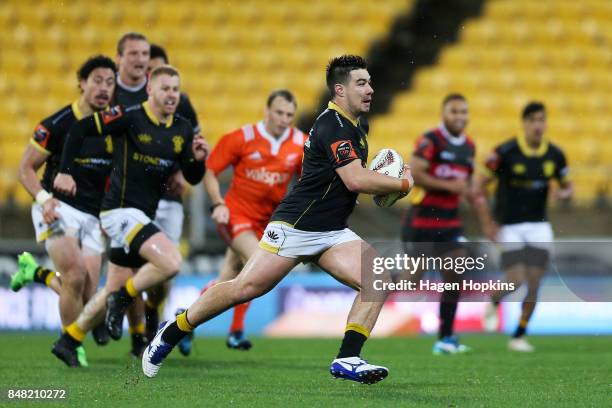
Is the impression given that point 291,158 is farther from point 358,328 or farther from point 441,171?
point 358,328

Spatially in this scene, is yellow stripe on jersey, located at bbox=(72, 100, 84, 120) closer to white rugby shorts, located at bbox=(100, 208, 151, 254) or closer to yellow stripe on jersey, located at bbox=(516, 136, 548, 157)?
white rugby shorts, located at bbox=(100, 208, 151, 254)

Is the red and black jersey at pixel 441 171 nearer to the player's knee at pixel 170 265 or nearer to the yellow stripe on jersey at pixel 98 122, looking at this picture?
the player's knee at pixel 170 265

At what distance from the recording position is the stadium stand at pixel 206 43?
2006 centimetres

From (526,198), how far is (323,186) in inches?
197

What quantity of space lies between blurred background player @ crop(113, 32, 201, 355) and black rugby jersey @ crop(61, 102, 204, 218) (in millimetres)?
594

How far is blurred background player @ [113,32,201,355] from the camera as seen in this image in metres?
9.67

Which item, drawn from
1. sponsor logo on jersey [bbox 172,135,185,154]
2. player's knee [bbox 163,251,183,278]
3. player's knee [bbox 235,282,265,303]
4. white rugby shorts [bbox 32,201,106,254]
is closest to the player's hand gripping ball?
player's knee [bbox 235,282,265,303]

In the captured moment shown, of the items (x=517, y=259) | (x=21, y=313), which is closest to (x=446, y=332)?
(x=517, y=259)

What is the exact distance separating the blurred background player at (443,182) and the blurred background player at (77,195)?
3246mm

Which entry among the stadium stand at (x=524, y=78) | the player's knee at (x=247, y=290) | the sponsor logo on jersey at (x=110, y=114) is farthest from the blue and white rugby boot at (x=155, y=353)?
the stadium stand at (x=524, y=78)

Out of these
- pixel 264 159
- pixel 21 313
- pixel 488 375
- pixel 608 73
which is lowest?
pixel 21 313

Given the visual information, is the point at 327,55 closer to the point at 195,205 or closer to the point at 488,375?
the point at 195,205

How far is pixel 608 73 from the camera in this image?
20.2 metres

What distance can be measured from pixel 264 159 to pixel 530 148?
120 inches
